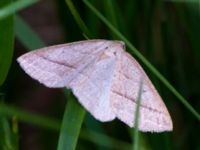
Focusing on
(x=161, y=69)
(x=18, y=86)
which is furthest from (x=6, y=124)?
(x=18, y=86)

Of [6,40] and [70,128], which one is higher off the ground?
[6,40]

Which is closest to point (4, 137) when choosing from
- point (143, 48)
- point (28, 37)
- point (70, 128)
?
point (70, 128)

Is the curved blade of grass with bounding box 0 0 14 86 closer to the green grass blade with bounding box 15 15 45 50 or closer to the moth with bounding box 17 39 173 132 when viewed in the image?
the moth with bounding box 17 39 173 132

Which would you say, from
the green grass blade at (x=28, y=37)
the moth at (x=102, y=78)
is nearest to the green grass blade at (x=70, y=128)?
the moth at (x=102, y=78)

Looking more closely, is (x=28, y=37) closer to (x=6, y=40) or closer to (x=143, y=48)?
(x=6, y=40)

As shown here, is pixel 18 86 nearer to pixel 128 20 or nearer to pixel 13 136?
pixel 128 20

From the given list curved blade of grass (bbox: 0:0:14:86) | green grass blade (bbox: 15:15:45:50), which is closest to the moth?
curved blade of grass (bbox: 0:0:14:86)

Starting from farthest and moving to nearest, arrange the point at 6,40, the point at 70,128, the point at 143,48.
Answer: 1. the point at 143,48
2. the point at 6,40
3. the point at 70,128
